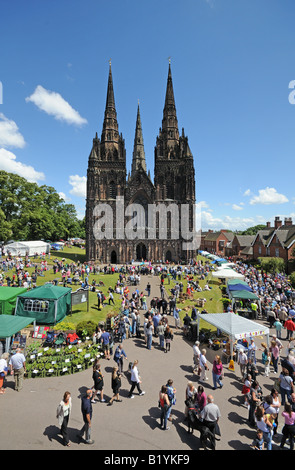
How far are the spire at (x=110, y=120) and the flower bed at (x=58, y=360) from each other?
4593cm

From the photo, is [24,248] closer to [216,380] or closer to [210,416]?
[216,380]

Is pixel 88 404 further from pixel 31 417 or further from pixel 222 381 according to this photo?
pixel 222 381

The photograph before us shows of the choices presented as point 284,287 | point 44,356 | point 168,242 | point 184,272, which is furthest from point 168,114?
point 44,356

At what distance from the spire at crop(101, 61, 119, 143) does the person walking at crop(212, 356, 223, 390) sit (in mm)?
48095

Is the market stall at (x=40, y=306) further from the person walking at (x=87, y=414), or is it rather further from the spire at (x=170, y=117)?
the spire at (x=170, y=117)

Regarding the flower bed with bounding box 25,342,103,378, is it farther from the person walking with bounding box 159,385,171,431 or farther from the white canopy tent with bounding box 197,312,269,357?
the white canopy tent with bounding box 197,312,269,357

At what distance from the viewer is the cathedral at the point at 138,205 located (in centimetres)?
4394

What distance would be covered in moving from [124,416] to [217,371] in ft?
11.5

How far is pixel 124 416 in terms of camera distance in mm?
6664

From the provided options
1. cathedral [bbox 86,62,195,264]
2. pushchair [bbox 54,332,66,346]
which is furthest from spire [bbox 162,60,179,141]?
pushchair [bbox 54,332,66,346]

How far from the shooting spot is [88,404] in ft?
18.4

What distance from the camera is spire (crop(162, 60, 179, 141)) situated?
49875 millimetres

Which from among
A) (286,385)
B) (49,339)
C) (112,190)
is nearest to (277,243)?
(112,190)
